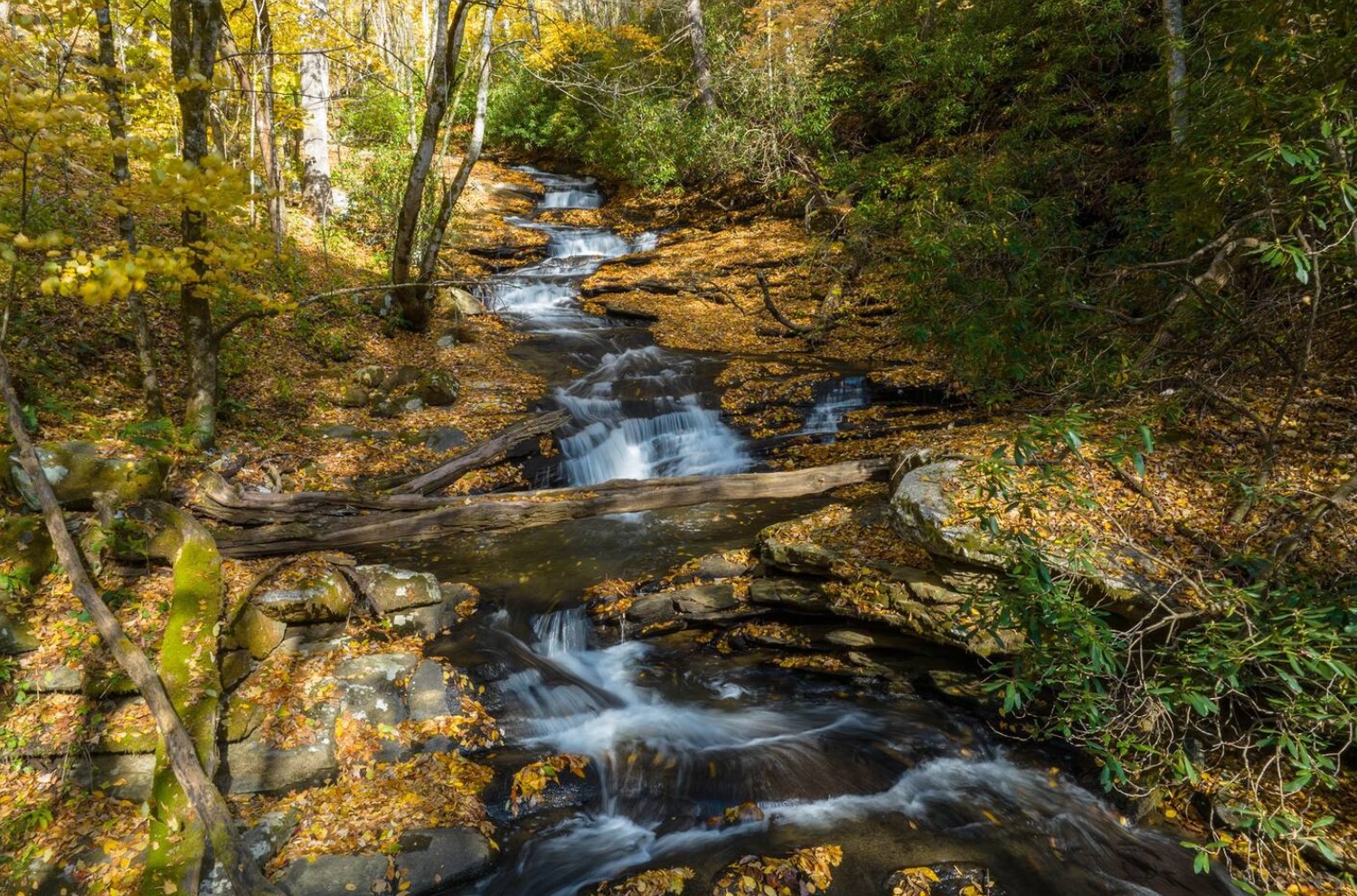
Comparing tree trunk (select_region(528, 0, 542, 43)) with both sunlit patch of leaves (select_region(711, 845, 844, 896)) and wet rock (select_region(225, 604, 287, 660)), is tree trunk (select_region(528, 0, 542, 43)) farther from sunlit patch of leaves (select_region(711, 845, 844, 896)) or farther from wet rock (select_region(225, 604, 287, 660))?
sunlit patch of leaves (select_region(711, 845, 844, 896))

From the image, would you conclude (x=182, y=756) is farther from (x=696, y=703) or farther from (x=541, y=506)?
(x=541, y=506)

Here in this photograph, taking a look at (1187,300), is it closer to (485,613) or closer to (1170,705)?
(1170,705)

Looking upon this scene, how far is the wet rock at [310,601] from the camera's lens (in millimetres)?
5359

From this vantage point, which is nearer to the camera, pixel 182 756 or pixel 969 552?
pixel 182 756

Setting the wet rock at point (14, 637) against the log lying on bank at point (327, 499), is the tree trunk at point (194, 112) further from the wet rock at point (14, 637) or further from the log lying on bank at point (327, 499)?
the wet rock at point (14, 637)

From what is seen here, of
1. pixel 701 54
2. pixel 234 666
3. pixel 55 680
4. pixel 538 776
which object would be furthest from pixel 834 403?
pixel 701 54

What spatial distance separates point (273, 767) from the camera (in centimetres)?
441

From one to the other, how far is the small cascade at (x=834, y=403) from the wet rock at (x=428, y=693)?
664cm

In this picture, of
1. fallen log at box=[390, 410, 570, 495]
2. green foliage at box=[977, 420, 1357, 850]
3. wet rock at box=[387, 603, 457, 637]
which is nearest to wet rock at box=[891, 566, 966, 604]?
green foliage at box=[977, 420, 1357, 850]

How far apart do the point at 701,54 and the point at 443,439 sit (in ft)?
51.6

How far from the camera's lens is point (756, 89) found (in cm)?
1705

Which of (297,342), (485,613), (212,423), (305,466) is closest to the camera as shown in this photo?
(485,613)

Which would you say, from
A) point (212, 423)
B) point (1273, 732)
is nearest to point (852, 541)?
point (1273, 732)

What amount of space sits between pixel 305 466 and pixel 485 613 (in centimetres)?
334
